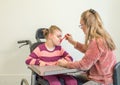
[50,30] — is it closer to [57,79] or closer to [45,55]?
[45,55]

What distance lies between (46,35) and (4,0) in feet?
3.25

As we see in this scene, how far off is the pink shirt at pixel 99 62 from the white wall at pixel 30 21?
4.61 feet

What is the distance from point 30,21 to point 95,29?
4.76 feet

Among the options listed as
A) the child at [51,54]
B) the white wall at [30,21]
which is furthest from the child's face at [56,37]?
the white wall at [30,21]

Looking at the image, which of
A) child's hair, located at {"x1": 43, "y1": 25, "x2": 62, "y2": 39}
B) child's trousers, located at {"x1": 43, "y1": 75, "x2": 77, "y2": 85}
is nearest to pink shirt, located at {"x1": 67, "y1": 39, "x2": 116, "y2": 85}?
child's trousers, located at {"x1": 43, "y1": 75, "x2": 77, "y2": 85}

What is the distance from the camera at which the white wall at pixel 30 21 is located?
11.0 ft

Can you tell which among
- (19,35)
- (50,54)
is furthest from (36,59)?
(19,35)

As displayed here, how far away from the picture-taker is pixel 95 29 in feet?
7.16

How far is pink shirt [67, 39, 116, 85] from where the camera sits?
6.88 ft

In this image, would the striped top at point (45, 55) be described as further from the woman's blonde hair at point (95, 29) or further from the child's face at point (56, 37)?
the woman's blonde hair at point (95, 29)

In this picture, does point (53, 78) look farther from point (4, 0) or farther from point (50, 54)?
point (4, 0)

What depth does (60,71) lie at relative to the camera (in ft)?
6.66

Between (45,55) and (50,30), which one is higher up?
(50,30)

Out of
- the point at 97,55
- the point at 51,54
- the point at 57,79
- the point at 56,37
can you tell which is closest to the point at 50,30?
the point at 56,37
